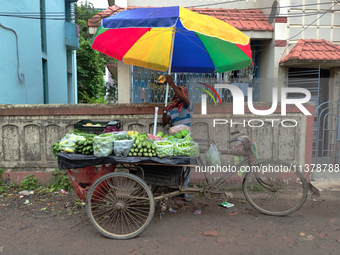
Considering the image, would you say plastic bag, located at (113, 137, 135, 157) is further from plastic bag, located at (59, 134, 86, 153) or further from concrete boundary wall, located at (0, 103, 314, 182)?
concrete boundary wall, located at (0, 103, 314, 182)

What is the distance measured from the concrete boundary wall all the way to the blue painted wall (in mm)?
2485

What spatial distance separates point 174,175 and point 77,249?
1.41 m

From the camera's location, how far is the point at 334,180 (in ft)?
16.0

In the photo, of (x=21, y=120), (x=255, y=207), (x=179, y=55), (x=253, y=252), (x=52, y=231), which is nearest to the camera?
(x=253, y=252)

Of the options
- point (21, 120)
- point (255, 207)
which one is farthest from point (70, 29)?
point (255, 207)

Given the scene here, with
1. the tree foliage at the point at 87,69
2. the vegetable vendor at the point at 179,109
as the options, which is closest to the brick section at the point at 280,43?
the vegetable vendor at the point at 179,109

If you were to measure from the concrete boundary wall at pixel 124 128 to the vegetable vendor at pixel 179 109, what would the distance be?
0.46m

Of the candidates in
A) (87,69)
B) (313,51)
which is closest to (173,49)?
(313,51)

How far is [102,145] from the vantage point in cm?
300

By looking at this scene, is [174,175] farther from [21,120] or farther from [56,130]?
[21,120]

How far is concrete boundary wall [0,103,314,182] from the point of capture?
477 cm

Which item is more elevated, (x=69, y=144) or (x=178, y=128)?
(x=178, y=128)

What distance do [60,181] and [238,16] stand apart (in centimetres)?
587

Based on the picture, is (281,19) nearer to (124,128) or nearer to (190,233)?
(124,128)
